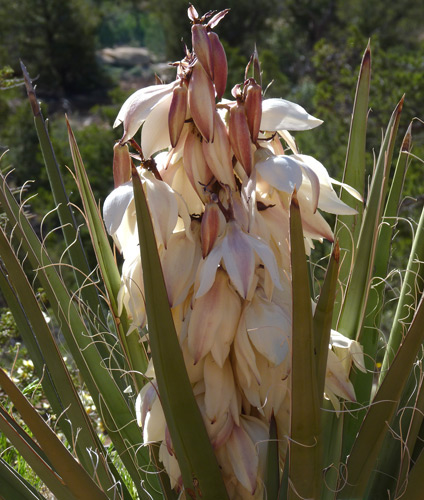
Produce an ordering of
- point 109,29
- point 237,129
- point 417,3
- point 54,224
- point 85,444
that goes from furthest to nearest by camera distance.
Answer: point 109,29
point 417,3
point 54,224
point 85,444
point 237,129

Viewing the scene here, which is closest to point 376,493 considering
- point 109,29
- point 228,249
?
point 228,249

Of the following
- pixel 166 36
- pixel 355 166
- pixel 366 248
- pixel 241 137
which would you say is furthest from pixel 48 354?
pixel 166 36

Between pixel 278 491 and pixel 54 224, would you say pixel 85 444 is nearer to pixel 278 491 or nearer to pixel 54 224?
pixel 278 491

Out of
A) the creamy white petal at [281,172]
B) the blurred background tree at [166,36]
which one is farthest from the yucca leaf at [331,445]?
the blurred background tree at [166,36]

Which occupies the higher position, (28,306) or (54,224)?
(28,306)

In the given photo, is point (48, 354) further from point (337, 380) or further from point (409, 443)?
point (409, 443)

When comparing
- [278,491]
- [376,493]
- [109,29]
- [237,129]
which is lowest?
[109,29]

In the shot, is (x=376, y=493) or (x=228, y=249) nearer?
(x=228, y=249)

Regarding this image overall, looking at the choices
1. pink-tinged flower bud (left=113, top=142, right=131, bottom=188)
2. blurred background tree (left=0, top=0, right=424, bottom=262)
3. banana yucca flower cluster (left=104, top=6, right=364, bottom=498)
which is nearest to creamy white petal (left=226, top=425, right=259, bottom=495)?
banana yucca flower cluster (left=104, top=6, right=364, bottom=498)
